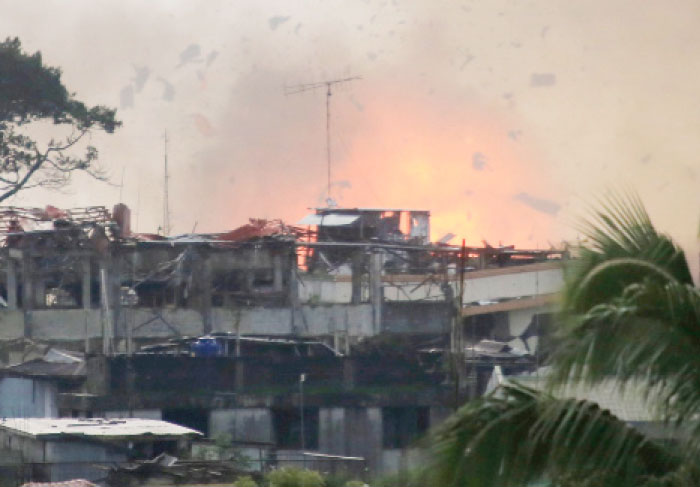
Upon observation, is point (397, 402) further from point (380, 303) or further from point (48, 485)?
point (48, 485)

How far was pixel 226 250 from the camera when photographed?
124 feet

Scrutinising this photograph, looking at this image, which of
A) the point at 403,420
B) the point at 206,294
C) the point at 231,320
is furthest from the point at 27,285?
the point at 403,420

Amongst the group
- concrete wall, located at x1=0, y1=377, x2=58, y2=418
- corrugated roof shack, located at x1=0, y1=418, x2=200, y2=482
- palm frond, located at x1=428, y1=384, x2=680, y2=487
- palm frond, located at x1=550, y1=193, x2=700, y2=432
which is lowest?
corrugated roof shack, located at x1=0, y1=418, x2=200, y2=482

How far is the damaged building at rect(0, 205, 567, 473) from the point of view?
34812mm

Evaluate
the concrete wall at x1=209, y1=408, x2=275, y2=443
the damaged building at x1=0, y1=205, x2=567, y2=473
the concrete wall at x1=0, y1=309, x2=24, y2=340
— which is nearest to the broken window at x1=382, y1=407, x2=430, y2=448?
the damaged building at x1=0, y1=205, x2=567, y2=473

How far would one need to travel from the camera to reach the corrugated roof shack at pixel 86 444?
23.1 metres

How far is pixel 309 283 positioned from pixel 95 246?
6492mm

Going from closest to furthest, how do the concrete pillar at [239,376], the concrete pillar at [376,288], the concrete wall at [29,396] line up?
the concrete wall at [29,396] < the concrete pillar at [239,376] < the concrete pillar at [376,288]

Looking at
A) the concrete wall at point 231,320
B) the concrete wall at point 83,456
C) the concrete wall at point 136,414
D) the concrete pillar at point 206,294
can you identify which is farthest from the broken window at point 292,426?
the concrete wall at point 83,456

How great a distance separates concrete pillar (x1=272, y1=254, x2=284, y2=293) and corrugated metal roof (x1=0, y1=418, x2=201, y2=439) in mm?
11227

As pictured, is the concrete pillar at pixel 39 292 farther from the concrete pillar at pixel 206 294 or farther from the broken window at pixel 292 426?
the broken window at pixel 292 426

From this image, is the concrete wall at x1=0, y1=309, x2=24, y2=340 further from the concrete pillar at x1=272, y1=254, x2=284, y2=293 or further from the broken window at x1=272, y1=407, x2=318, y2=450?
the broken window at x1=272, y1=407, x2=318, y2=450

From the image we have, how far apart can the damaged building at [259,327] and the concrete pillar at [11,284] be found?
4 centimetres

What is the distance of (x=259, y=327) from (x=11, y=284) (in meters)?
6.82
